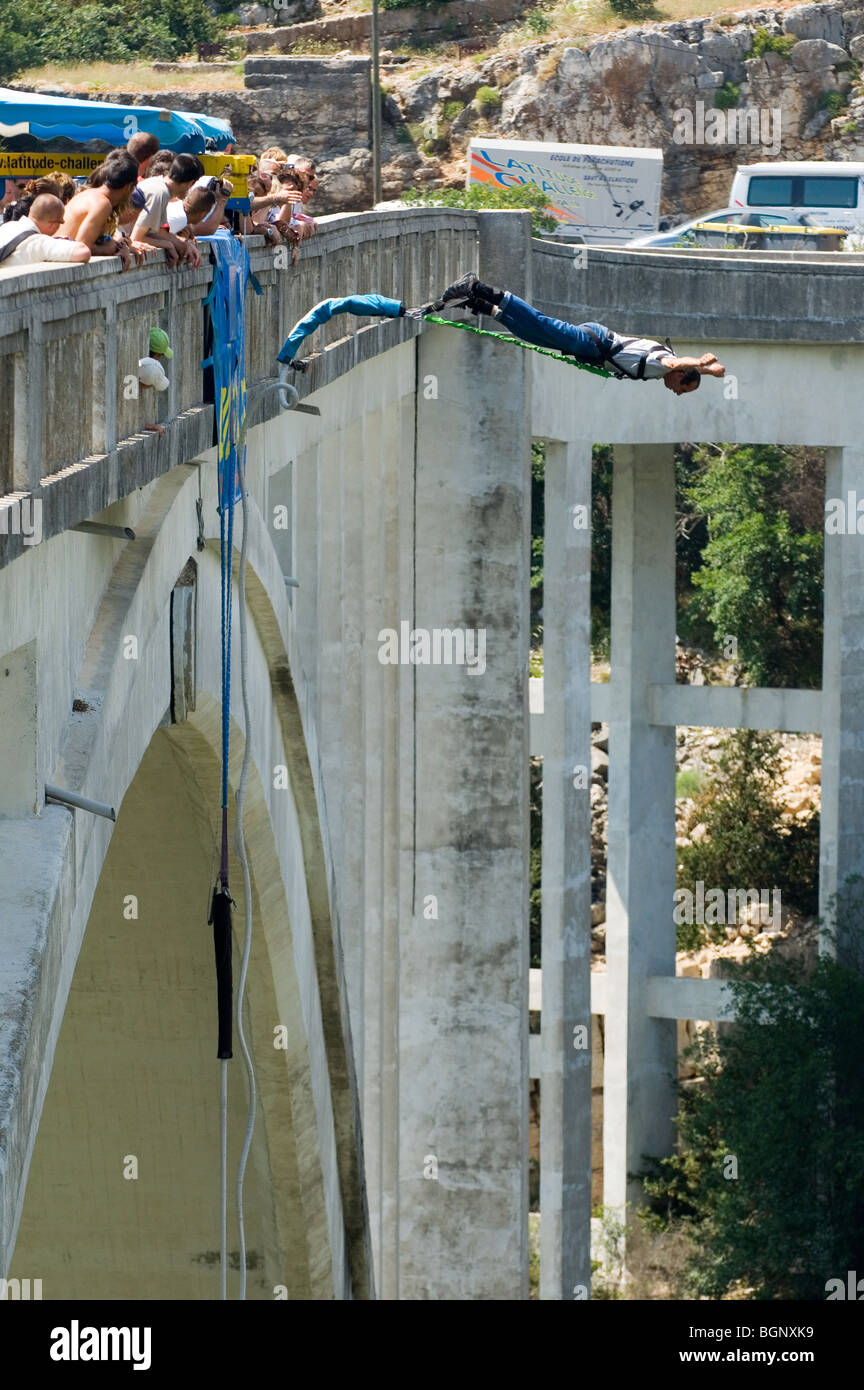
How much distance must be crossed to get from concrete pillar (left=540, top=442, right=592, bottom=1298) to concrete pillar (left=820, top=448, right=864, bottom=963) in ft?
10.2

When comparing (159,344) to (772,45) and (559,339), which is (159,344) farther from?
(772,45)

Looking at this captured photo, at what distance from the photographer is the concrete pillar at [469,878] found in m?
17.8

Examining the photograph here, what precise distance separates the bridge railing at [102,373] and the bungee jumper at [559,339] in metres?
0.15

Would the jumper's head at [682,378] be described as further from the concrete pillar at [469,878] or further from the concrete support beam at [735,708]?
the concrete support beam at [735,708]

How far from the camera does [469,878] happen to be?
18.2 meters

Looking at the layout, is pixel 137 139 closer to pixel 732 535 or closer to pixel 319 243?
pixel 319 243

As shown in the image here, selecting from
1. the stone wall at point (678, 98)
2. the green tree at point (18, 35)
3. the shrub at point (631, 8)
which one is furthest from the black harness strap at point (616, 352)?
the green tree at point (18, 35)

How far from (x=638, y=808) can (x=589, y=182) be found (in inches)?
512

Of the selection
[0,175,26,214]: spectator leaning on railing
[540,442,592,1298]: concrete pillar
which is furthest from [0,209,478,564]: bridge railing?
[540,442,592,1298]: concrete pillar

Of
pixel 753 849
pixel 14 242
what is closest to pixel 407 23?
pixel 753 849

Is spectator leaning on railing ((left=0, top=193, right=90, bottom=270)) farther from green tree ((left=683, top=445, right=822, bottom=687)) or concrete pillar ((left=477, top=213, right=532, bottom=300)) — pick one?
green tree ((left=683, top=445, right=822, bottom=687))

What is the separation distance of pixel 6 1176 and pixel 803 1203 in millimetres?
18496

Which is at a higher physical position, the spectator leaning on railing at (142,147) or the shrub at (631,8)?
the shrub at (631,8)

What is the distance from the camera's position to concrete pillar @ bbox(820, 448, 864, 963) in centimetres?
2286
